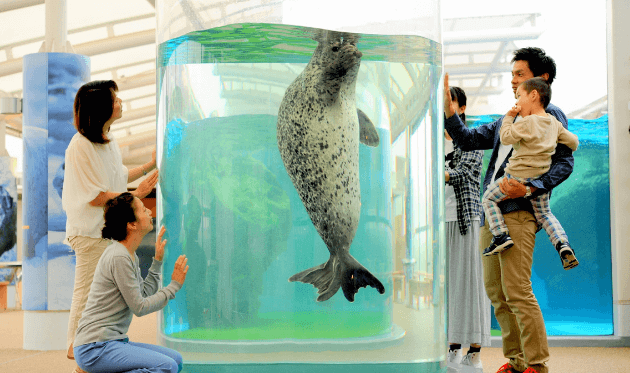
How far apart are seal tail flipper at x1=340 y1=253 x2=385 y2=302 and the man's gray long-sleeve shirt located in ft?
2.58

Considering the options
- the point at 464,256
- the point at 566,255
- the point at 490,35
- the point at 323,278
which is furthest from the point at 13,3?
the point at 566,255

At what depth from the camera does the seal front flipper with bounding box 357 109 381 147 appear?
9.32 ft

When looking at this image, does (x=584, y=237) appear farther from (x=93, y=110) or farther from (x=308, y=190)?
(x=93, y=110)

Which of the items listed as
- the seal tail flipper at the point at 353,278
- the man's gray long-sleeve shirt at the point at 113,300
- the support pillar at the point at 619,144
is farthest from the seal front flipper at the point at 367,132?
the support pillar at the point at 619,144

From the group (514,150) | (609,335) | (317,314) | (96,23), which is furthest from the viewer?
(96,23)

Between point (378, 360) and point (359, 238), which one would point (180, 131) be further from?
point (378, 360)

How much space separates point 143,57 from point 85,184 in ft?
33.2

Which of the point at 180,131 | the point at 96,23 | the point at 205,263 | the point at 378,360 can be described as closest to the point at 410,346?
the point at 378,360

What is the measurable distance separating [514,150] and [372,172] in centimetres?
79

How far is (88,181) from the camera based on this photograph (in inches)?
120

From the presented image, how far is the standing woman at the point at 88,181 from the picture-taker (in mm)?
3061

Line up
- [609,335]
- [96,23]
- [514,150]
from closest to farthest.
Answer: [514,150], [609,335], [96,23]

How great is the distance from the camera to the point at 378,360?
9.14 ft

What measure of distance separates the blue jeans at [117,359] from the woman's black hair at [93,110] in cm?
110
